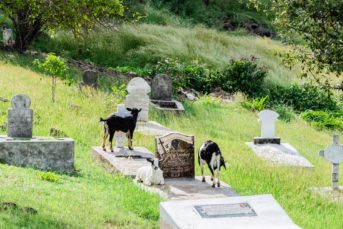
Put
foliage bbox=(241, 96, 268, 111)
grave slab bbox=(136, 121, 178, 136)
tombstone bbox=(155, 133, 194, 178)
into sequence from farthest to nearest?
foliage bbox=(241, 96, 268, 111), grave slab bbox=(136, 121, 178, 136), tombstone bbox=(155, 133, 194, 178)

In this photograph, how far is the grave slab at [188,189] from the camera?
1189 cm

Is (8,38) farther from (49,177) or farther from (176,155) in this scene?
(49,177)

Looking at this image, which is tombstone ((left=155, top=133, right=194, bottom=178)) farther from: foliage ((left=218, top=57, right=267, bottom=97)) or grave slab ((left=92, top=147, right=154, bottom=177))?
foliage ((left=218, top=57, right=267, bottom=97))

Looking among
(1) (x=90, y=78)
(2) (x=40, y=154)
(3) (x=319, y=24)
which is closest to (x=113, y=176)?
(2) (x=40, y=154)

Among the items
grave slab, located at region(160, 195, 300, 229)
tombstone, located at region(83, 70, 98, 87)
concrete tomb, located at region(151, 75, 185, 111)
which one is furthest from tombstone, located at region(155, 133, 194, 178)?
tombstone, located at region(83, 70, 98, 87)

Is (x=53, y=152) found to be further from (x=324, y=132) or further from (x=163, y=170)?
(x=324, y=132)

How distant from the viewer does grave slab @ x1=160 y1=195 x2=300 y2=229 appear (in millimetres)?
8711

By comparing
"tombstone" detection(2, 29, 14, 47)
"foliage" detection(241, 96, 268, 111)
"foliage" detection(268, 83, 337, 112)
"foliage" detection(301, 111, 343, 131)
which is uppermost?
"tombstone" detection(2, 29, 14, 47)

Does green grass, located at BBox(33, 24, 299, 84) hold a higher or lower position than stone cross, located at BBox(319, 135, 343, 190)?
higher

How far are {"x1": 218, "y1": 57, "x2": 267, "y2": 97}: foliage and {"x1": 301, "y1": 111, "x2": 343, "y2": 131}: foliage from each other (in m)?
3.47

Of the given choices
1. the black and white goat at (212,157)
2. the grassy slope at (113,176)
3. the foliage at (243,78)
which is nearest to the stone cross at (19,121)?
the grassy slope at (113,176)

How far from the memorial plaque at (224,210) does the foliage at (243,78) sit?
21.5 meters

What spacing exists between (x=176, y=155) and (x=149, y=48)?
21.2 meters

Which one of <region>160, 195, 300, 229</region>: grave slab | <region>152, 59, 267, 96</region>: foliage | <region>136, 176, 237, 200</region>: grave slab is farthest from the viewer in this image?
<region>152, 59, 267, 96</region>: foliage
